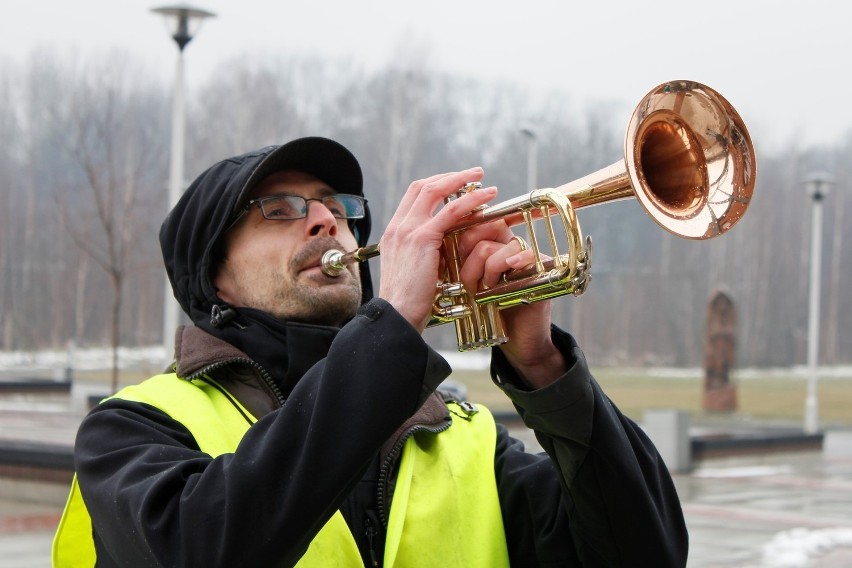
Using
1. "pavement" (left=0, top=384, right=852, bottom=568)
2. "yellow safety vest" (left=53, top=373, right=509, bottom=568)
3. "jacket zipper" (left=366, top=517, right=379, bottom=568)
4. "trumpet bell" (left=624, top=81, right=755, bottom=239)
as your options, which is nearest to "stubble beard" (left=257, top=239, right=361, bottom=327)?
"yellow safety vest" (left=53, top=373, right=509, bottom=568)

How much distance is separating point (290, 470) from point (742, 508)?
10.8 meters

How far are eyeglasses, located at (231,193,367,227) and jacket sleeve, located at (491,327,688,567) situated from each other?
2.10 feet

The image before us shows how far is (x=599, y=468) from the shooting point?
2.49m

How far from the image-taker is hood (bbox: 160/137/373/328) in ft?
9.23

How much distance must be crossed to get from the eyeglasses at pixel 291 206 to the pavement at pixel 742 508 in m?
5.79

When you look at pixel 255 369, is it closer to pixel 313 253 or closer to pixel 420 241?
pixel 313 253

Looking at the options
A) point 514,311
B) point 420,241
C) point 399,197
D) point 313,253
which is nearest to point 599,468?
point 514,311

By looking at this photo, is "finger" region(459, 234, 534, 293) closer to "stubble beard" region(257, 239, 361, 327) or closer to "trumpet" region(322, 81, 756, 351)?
"trumpet" region(322, 81, 756, 351)

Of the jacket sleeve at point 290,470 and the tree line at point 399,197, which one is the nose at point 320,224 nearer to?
the jacket sleeve at point 290,470

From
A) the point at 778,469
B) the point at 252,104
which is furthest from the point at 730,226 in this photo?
the point at 252,104

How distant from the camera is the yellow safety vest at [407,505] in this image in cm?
251

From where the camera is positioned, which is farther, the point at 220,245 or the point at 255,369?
the point at 220,245

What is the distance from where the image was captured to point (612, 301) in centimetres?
5984

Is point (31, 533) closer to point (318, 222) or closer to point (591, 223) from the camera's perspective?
point (318, 222)
